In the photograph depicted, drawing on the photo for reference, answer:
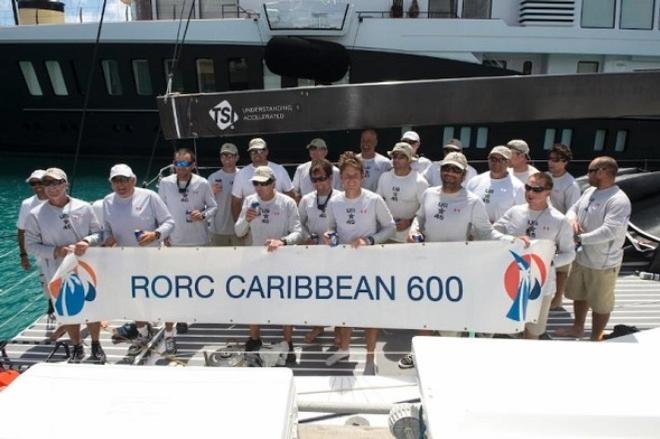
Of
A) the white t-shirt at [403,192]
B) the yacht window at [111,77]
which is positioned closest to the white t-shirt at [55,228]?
the white t-shirt at [403,192]

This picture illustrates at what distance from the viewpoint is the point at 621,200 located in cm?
402

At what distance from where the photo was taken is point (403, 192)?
4578mm

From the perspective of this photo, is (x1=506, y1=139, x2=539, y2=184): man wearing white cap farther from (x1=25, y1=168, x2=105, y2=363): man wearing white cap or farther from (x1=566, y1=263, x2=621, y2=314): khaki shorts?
(x1=25, y1=168, x2=105, y2=363): man wearing white cap

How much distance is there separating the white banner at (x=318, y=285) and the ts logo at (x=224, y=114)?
3.34 feet

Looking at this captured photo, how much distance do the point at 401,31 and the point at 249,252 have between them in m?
12.5

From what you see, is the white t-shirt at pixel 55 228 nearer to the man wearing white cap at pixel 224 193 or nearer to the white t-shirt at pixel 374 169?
the man wearing white cap at pixel 224 193

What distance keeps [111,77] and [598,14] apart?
1581 cm

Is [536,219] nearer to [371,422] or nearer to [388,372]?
[388,372]

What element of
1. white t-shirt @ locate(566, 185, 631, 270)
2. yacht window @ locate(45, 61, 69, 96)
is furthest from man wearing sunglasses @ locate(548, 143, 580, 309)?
yacht window @ locate(45, 61, 69, 96)

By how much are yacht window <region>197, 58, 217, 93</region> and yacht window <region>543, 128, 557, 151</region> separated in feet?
34.9

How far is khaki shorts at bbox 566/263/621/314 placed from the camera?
4.20 metres

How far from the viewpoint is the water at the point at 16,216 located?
714 cm

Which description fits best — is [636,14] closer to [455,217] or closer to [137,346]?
[455,217]

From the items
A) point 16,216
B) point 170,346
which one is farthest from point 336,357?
point 16,216
